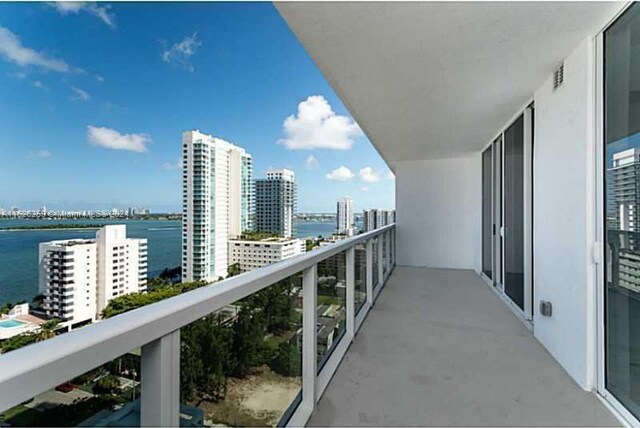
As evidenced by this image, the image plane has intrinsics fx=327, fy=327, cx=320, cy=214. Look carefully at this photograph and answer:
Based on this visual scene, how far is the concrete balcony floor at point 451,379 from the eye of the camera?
1.97m

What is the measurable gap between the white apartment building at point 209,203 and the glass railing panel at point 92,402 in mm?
4074

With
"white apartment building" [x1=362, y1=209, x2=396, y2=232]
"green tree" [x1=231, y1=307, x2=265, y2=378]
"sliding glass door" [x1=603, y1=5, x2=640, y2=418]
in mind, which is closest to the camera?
"green tree" [x1=231, y1=307, x2=265, y2=378]

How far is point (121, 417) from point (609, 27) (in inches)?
126

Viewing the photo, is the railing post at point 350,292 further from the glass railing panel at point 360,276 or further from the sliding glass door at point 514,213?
the sliding glass door at point 514,213

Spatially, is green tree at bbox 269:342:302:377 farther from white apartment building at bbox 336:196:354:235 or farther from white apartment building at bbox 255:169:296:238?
white apartment building at bbox 336:196:354:235

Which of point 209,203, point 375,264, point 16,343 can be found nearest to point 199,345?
point 16,343

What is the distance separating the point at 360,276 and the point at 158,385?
3.00 meters

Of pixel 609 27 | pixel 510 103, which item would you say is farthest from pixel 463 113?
pixel 609 27

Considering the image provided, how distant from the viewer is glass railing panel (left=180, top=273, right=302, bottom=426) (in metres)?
1.03

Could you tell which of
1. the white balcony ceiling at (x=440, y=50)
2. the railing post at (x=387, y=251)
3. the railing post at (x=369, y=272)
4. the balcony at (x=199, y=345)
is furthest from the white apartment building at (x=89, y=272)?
the railing post at (x=387, y=251)

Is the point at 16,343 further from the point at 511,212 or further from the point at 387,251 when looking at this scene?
the point at 387,251

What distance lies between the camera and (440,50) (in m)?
2.54

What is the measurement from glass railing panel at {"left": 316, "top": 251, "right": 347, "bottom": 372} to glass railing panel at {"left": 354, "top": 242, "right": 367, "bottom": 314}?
17.8 inches

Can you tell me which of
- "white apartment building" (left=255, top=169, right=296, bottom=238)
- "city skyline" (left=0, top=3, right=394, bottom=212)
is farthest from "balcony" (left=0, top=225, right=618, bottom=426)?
"white apartment building" (left=255, top=169, right=296, bottom=238)
